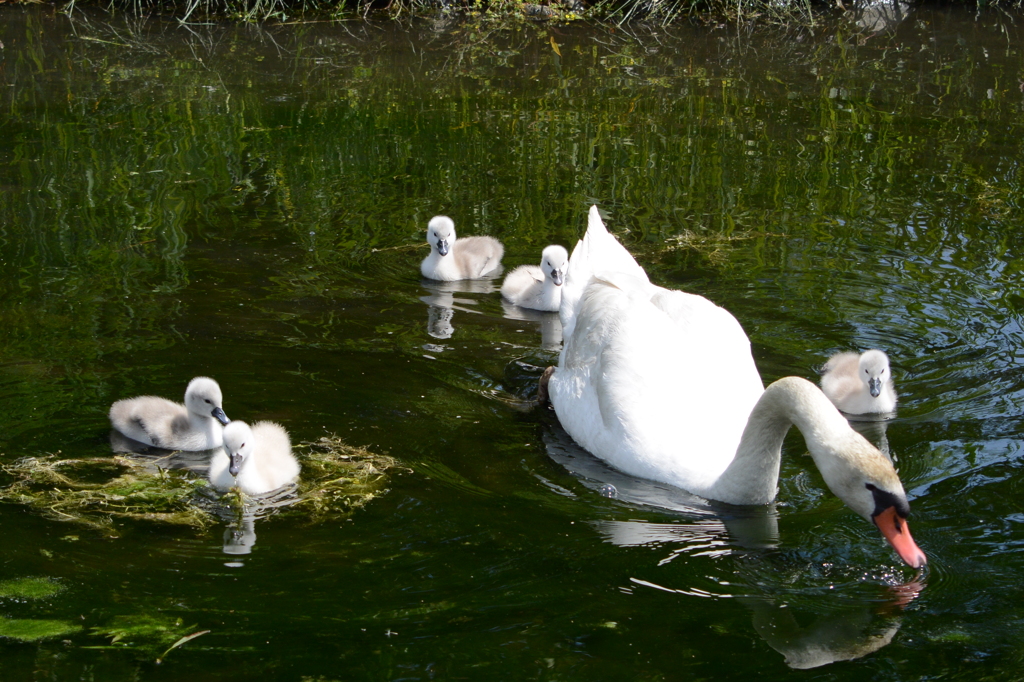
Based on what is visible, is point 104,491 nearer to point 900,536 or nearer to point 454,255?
point 900,536

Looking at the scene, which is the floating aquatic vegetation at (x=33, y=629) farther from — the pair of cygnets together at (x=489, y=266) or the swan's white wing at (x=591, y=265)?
the pair of cygnets together at (x=489, y=266)

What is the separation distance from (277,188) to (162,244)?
1.45 metres

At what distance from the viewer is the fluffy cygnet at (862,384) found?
568 centimetres

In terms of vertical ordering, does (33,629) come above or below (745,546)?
below

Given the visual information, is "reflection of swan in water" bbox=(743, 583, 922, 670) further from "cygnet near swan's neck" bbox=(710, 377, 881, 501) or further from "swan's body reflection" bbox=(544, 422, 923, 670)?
"cygnet near swan's neck" bbox=(710, 377, 881, 501)

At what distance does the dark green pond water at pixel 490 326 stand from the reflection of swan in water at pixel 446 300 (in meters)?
0.04

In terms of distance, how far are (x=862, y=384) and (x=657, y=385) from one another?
1.20 m

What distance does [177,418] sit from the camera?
537 centimetres

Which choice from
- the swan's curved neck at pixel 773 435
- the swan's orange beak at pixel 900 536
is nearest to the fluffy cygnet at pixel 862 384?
the swan's curved neck at pixel 773 435

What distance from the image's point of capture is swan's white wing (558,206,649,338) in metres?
6.59

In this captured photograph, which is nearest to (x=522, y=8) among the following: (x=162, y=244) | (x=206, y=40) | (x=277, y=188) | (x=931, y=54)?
(x=206, y=40)

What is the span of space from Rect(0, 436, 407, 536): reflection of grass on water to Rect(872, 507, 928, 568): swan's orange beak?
6.63 ft

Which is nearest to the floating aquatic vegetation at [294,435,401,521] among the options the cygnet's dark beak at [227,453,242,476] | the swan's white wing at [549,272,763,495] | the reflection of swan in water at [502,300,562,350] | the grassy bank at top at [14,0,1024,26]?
the cygnet's dark beak at [227,453,242,476]

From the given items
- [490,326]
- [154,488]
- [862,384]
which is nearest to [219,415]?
[154,488]
